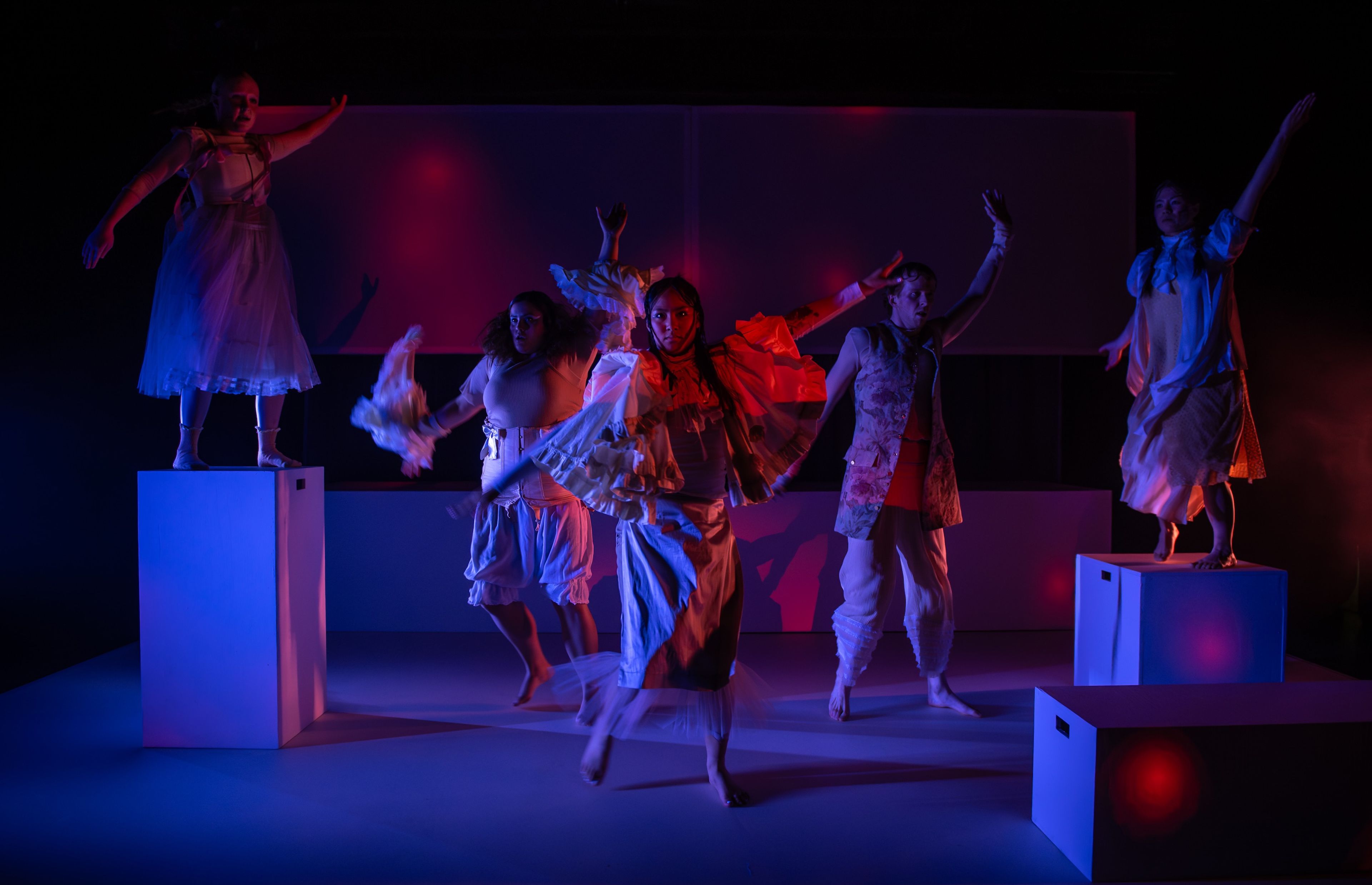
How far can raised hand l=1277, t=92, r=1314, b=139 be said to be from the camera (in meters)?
2.76

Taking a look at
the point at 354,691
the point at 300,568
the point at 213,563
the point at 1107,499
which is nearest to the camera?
the point at 213,563

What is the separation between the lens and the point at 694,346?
2.24 metres

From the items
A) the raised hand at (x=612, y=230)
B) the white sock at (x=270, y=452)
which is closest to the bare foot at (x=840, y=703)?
the raised hand at (x=612, y=230)

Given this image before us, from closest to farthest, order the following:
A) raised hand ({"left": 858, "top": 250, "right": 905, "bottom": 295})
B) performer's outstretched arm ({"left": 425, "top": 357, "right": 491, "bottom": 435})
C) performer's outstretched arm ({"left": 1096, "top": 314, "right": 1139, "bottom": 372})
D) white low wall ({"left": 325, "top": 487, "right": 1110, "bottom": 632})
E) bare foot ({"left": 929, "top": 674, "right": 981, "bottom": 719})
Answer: raised hand ({"left": 858, "top": 250, "right": 905, "bottom": 295}), performer's outstretched arm ({"left": 425, "top": 357, "right": 491, "bottom": 435}), bare foot ({"left": 929, "top": 674, "right": 981, "bottom": 719}), performer's outstretched arm ({"left": 1096, "top": 314, "right": 1139, "bottom": 372}), white low wall ({"left": 325, "top": 487, "right": 1110, "bottom": 632})

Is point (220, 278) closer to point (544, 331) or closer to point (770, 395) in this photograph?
point (544, 331)

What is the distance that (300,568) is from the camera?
2877mm

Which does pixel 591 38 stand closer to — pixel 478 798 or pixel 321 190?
pixel 321 190

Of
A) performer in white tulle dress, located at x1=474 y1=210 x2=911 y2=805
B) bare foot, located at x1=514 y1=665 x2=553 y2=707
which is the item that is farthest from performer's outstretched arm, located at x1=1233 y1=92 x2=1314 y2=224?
bare foot, located at x1=514 y1=665 x2=553 y2=707

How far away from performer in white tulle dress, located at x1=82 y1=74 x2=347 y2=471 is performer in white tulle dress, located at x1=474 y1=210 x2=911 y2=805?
3.89 ft

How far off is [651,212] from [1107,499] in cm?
292

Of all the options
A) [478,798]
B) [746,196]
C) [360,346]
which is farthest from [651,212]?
[478,798]

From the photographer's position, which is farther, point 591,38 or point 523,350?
point 591,38

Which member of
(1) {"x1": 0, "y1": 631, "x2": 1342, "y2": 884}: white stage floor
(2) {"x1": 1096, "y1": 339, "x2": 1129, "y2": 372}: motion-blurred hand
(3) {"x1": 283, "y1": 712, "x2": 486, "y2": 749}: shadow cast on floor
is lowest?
(3) {"x1": 283, "y1": 712, "x2": 486, "y2": 749}: shadow cast on floor

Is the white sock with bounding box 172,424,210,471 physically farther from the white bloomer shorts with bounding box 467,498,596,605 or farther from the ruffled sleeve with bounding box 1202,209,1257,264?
the ruffled sleeve with bounding box 1202,209,1257,264
